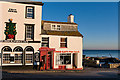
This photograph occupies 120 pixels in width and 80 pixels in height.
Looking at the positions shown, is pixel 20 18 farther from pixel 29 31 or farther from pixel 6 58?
pixel 6 58

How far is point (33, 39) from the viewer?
25.9 m

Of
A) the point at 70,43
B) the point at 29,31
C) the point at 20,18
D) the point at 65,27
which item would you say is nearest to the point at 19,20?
the point at 20,18

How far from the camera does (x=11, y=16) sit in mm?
25125

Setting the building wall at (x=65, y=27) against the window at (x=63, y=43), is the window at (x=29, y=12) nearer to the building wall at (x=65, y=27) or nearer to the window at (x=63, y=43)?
the building wall at (x=65, y=27)

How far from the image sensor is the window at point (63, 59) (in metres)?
27.3

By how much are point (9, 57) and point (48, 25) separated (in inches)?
317

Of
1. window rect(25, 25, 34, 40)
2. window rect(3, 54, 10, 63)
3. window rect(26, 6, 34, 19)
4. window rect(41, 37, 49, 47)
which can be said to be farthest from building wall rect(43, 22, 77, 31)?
window rect(3, 54, 10, 63)

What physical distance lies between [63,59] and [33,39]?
5.90m

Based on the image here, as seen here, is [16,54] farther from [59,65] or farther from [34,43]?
[59,65]

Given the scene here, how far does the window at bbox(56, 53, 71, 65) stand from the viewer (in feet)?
89.6

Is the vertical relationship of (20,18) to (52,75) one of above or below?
above

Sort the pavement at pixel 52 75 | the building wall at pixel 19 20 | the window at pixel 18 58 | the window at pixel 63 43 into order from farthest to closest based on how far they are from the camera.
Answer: the window at pixel 63 43, the window at pixel 18 58, the building wall at pixel 19 20, the pavement at pixel 52 75

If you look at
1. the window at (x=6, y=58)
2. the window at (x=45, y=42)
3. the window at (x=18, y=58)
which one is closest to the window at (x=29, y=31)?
the window at (x=45, y=42)

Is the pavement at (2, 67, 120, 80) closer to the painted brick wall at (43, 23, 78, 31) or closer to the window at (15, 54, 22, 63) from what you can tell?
the window at (15, 54, 22, 63)
